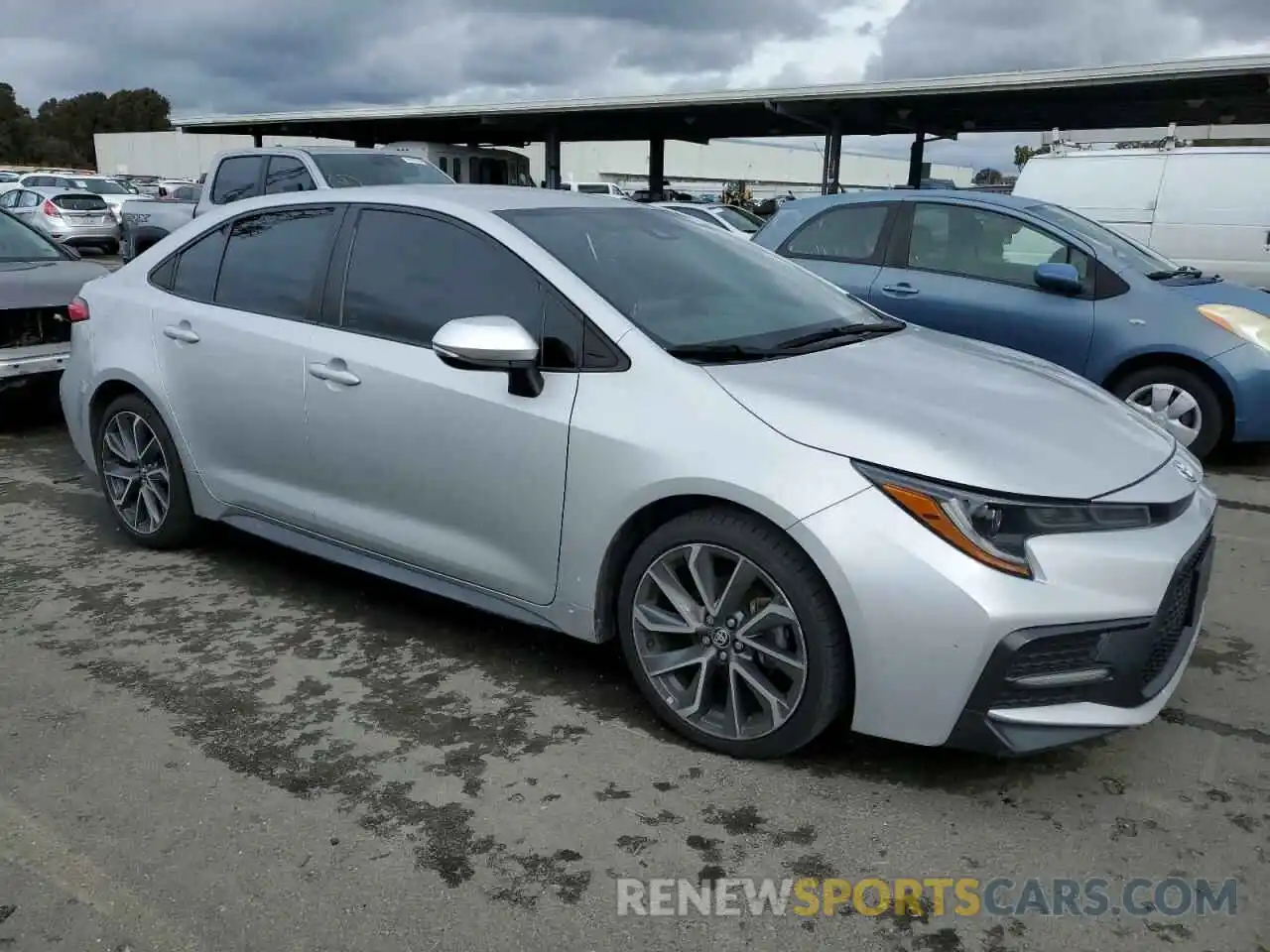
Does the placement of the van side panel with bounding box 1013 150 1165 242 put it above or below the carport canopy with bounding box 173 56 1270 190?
below

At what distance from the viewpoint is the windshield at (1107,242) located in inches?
258

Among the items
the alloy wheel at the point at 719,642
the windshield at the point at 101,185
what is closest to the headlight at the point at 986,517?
the alloy wheel at the point at 719,642

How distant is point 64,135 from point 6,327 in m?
112

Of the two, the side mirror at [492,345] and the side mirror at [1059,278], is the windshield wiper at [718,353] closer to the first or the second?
the side mirror at [492,345]

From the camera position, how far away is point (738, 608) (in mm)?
2922

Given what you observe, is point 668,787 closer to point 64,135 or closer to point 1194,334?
point 1194,334

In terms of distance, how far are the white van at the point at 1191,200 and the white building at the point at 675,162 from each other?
162 ft

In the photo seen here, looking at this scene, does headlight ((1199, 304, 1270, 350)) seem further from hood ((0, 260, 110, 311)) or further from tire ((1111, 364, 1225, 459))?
hood ((0, 260, 110, 311))

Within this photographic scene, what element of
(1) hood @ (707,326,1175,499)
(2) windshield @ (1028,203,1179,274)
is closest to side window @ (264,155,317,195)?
(2) windshield @ (1028,203,1179,274)

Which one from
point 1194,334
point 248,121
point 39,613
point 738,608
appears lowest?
point 39,613

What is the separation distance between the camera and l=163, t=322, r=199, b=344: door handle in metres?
4.28

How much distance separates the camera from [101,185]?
28.0m

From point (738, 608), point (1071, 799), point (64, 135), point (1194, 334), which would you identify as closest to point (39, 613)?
point (738, 608)

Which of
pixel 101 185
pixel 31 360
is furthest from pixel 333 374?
pixel 101 185
